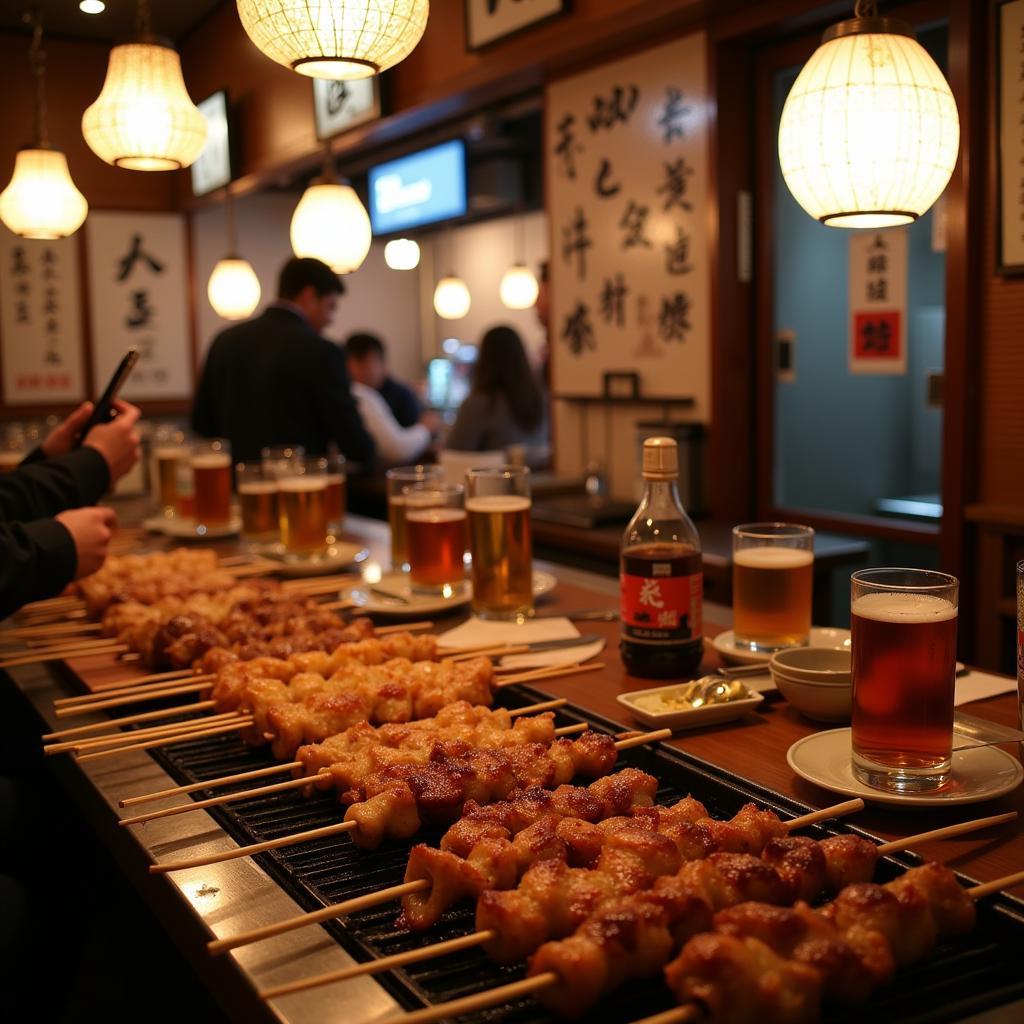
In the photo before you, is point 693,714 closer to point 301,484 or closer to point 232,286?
point 301,484

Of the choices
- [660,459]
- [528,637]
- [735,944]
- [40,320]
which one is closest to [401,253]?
[40,320]

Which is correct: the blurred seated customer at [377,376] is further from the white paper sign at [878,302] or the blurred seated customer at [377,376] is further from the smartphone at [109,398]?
the smartphone at [109,398]

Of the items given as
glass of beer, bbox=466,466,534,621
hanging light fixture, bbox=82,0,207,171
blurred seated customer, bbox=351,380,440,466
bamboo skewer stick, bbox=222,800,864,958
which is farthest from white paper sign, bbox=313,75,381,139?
bamboo skewer stick, bbox=222,800,864,958

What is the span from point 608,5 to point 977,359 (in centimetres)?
206

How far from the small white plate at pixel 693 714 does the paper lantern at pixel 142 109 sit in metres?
2.72

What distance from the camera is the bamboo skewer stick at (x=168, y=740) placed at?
5.23ft

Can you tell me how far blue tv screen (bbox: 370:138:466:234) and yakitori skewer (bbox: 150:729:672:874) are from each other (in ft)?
19.7

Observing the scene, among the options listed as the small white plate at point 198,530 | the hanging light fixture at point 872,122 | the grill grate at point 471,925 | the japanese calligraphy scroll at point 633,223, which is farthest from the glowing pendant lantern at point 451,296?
the grill grate at point 471,925

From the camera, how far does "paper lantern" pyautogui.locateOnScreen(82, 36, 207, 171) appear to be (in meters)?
3.47

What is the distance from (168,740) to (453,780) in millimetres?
499

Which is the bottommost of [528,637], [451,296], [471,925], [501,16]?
[471,925]

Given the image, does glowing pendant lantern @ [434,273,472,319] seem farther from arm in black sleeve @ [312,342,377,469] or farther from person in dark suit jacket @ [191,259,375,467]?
arm in black sleeve @ [312,342,377,469]

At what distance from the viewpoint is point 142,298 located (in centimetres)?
938

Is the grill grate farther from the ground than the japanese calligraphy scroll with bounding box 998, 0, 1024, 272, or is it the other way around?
the japanese calligraphy scroll with bounding box 998, 0, 1024, 272
